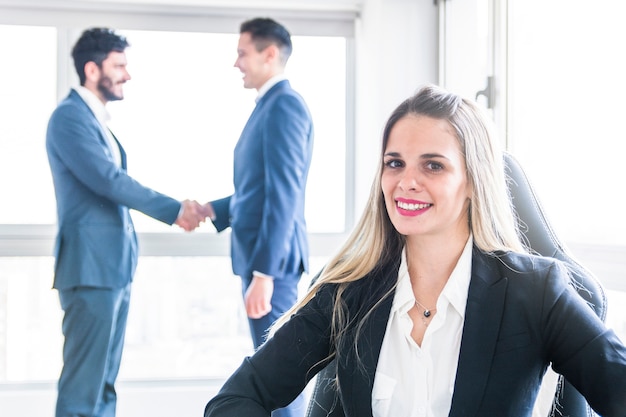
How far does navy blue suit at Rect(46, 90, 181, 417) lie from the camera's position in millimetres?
2535

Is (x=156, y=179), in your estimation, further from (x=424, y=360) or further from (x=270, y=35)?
(x=424, y=360)

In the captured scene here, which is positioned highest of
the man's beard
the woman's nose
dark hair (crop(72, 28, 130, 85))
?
dark hair (crop(72, 28, 130, 85))

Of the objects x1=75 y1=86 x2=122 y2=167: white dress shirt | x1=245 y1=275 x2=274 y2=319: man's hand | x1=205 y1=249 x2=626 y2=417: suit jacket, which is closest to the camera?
x1=205 y1=249 x2=626 y2=417: suit jacket

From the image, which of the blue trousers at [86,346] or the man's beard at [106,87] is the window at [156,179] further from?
the blue trousers at [86,346]

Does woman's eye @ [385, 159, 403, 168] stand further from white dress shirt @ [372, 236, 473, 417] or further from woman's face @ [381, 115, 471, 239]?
white dress shirt @ [372, 236, 473, 417]

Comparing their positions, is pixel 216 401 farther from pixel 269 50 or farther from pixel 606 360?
pixel 269 50

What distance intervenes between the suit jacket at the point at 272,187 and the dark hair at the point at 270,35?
17 cm

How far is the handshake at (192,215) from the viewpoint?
9.18ft

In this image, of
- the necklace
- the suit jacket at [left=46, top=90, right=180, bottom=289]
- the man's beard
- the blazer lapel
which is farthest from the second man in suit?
the blazer lapel

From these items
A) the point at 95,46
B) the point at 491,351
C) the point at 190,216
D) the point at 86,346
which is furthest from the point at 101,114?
the point at 491,351

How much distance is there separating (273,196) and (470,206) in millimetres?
1220

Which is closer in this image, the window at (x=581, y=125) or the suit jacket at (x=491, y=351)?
the suit jacket at (x=491, y=351)

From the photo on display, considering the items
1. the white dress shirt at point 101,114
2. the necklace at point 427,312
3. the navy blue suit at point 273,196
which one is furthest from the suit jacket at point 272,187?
the necklace at point 427,312

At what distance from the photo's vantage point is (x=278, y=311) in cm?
254
